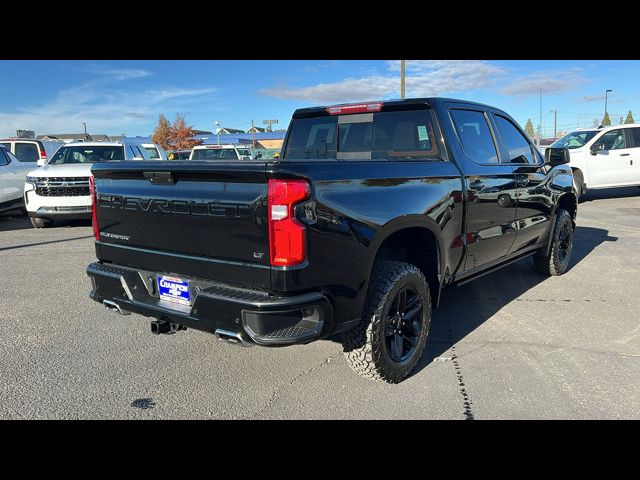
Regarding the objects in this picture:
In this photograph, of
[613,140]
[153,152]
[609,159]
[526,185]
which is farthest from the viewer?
[153,152]

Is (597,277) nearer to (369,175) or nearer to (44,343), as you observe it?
(369,175)

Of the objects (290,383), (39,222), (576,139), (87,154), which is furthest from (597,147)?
(39,222)

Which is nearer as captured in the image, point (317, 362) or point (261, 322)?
point (261, 322)

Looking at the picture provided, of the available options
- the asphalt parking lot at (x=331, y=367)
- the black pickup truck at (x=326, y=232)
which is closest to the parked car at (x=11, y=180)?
the asphalt parking lot at (x=331, y=367)

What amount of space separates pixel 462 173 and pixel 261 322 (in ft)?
6.92

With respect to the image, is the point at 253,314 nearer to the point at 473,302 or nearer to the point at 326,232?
the point at 326,232

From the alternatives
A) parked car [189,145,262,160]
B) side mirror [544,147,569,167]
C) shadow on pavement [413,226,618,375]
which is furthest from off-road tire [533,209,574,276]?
parked car [189,145,262,160]

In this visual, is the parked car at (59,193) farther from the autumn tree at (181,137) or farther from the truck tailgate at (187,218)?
the autumn tree at (181,137)

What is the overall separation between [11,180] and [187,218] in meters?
10.1

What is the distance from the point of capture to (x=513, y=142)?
4934mm

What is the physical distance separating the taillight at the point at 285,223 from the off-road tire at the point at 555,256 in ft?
13.8

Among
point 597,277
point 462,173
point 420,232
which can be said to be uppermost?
point 462,173
